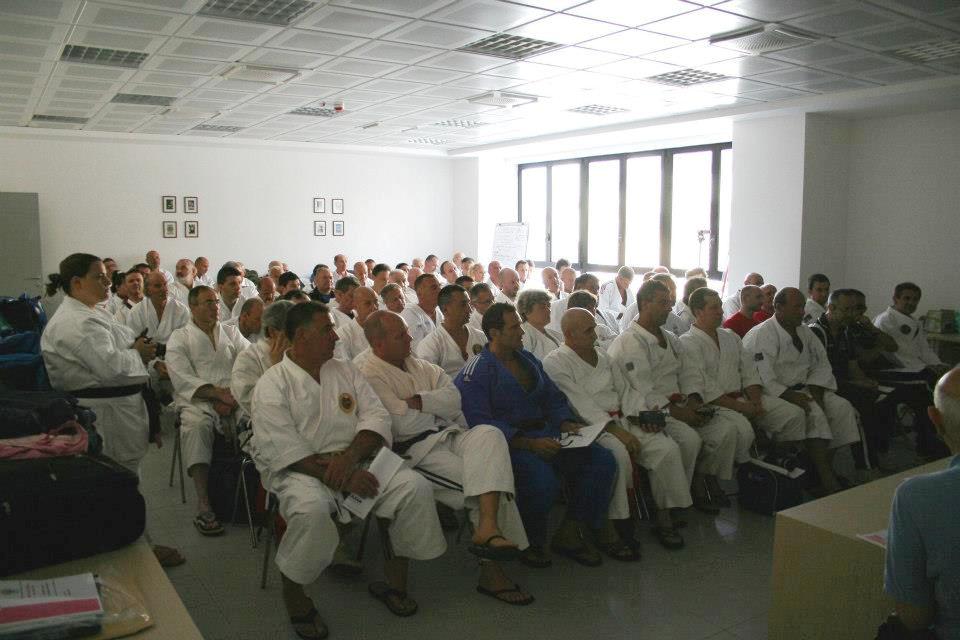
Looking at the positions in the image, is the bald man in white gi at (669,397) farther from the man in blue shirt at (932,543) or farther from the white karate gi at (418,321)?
the man in blue shirt at (932,543)

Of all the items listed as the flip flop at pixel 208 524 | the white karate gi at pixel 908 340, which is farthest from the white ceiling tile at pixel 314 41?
the white karate gi at pixel 908 340

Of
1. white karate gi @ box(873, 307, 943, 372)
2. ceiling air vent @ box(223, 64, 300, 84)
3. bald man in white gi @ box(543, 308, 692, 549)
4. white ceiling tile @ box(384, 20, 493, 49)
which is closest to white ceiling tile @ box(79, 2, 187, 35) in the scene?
ceiling air vent @ box(223, 64, 300, 84)

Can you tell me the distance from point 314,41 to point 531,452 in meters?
3.63

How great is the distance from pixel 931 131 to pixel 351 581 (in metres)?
7.80

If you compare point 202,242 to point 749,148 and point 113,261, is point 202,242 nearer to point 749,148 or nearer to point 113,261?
point 113,261

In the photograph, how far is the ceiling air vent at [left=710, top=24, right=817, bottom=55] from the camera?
5076 millimetres

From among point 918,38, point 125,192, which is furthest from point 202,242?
point 918,38

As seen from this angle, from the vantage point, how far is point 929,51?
564cm

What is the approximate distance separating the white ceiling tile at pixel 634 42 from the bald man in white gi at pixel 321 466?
3341mm

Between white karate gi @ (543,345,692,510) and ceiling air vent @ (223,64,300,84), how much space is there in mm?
4007

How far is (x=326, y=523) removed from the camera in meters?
2.83

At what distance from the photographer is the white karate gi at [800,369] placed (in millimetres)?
4734

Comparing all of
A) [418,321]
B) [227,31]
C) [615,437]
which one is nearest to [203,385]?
[418,321]

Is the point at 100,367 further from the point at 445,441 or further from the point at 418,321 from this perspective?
the point at 418,321
